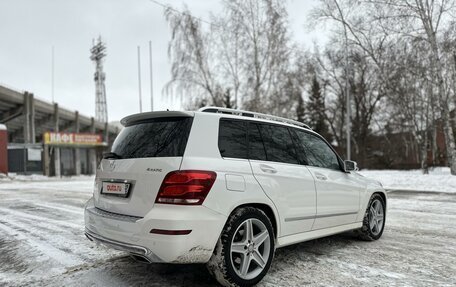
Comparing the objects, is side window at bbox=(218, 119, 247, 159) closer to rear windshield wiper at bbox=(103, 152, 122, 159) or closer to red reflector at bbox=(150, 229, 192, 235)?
red reflector at bbox=(150, 229, 192, 235)

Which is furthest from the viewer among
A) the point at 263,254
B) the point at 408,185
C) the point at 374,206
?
the point at 408,185

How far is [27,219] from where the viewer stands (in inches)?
297

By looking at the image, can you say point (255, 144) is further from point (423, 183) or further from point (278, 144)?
point (423, 183)

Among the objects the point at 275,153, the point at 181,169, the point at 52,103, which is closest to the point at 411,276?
the point at 275,153

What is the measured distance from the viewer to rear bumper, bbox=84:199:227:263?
2957 millimetres

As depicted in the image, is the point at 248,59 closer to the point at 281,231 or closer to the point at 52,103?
the point at 281,231

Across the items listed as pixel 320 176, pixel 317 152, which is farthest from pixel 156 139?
pixel 317 152

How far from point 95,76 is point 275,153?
63308 millimetres

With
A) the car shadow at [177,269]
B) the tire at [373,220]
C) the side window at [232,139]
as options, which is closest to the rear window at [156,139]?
the side window at [232,139]

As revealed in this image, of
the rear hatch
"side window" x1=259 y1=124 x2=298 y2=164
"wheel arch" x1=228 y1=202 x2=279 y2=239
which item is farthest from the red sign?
"wheel arch" x1=228 y1=202 x2=279 y2=239

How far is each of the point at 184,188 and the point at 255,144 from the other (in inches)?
41.0

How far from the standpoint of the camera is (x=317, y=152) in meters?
4.69

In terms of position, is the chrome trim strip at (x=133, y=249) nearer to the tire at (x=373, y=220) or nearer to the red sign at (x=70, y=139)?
the tire at (x=373, y=220)

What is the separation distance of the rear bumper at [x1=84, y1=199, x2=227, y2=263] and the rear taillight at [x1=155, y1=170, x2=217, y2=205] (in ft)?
0.20
